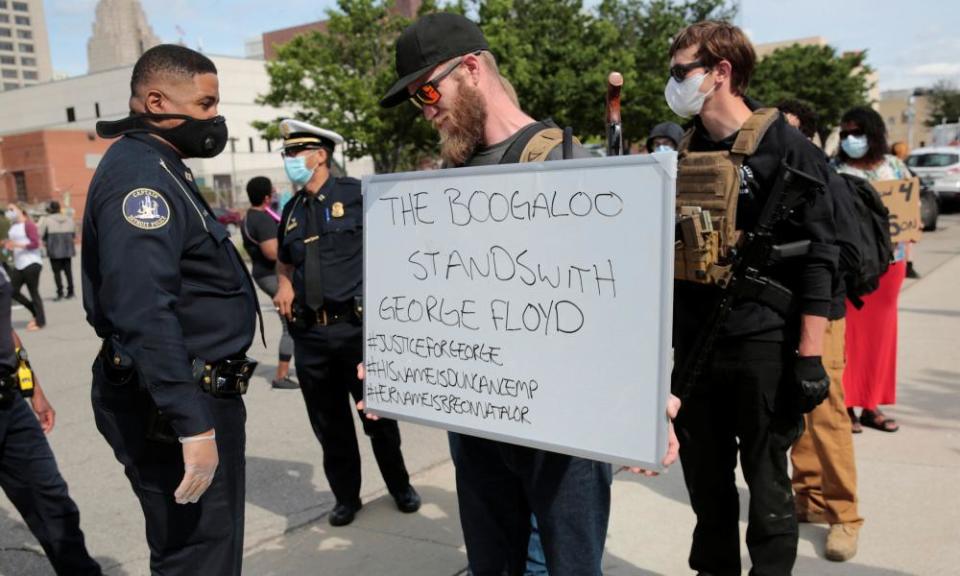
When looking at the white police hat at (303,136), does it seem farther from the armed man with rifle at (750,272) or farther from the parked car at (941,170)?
the parked car at (941,170)

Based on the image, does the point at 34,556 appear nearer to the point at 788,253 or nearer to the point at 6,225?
the point at 788,253

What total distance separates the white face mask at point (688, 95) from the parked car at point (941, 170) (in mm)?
20835

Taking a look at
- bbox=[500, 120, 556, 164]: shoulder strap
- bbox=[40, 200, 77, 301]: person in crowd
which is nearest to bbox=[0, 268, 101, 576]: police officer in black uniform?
bbox=[500, 120, 556, 164]: shoulder strap

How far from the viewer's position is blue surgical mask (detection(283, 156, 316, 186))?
13.3ft

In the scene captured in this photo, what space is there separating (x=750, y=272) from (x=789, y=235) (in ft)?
0.74

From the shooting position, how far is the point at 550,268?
1.81 meters

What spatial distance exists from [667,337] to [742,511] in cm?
254

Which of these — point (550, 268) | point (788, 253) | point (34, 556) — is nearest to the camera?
point (550, 268)

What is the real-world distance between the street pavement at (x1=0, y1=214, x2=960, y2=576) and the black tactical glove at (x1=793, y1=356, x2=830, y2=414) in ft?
3.69

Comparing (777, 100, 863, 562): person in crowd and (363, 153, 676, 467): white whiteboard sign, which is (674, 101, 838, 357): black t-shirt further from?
(363, 153, 676, 467): white whiteboard sign

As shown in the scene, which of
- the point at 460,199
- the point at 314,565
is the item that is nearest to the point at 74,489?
the point at 314,565

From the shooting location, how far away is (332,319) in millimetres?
3891

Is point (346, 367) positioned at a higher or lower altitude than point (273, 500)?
higher

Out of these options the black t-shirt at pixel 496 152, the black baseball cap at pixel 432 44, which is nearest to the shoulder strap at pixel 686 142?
the black t-shirt at pixel 496 152
